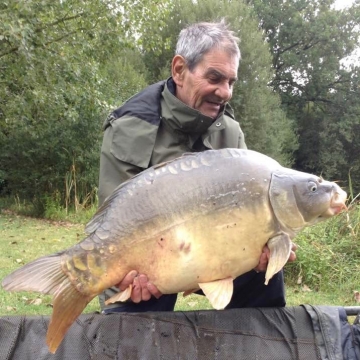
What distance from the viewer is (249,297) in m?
1.68

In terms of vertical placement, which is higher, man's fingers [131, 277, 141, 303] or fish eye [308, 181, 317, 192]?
fish eye [308, 181, 317, 192]

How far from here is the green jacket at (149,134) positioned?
62.1 inches

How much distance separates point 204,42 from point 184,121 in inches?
9.2

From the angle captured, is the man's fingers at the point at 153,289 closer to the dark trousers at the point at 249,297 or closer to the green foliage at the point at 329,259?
the dark trousers at the point at 249,297

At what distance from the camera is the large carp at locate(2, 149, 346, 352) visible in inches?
46.3

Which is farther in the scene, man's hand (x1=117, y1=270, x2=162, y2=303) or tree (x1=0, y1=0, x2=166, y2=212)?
tree (x1=0, y1=0, x2=166, y2=212)

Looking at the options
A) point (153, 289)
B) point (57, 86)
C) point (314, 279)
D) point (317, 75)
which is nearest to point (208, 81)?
point (153, 289)

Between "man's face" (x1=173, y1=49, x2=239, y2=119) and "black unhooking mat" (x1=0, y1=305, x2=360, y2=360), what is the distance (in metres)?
0.62

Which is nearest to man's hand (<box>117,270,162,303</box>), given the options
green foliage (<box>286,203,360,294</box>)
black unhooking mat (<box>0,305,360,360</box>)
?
black unhooking mat (<box>0,305,360,360</box>)

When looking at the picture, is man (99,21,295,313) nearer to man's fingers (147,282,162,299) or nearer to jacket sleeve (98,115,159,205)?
jacket sleeve (98,115,159,205)

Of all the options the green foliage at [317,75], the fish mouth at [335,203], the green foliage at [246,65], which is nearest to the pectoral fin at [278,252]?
the fish mouth at [335,203]

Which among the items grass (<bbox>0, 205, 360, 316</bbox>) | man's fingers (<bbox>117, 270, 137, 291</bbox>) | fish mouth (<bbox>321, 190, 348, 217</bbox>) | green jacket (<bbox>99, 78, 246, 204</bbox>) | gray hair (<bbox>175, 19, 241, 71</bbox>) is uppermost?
gray hair (<bbox>175, 19, 241, 71</bbox>)

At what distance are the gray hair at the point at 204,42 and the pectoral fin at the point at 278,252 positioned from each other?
606 mm

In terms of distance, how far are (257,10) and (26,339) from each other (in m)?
17.2
